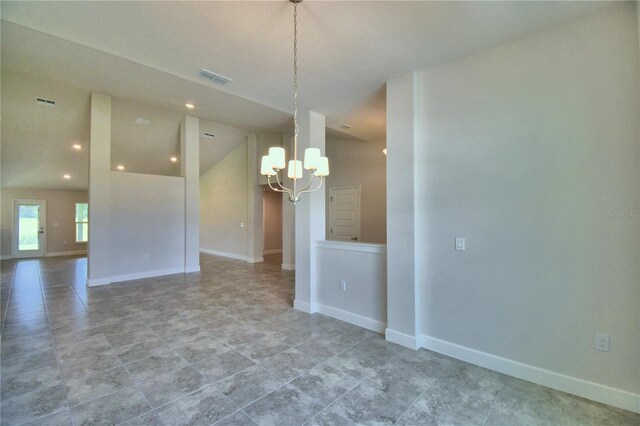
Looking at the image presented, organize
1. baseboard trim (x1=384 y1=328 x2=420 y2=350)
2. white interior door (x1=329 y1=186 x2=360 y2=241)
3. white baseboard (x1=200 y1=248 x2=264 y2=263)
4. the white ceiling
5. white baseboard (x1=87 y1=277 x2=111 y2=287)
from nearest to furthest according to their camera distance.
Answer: baseboard trim (x1=384 y1=328 x2=420 y2=350) < the white ceiling < white baseboard (x1=87 y1=277 x2=111 y2=287) < white interior door (x1=329 y1=186 x2=360 y2=241) < white baseboard (x1=200 y1=248 x2=264 y2=263)

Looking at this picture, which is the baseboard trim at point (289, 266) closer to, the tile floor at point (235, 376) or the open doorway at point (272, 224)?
the open doorway at point (272, 224)

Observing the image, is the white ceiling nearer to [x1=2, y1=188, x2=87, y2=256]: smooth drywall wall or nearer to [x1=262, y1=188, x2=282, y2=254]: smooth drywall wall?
[x1=2, y1=188, x2=87, y2=256]: smooth drywall wall

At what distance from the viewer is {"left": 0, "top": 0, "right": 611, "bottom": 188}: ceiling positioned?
2283 mm

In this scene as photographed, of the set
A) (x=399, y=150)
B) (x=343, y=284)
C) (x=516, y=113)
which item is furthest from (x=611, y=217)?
(x=343, y=284)

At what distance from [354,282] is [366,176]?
11.6ft

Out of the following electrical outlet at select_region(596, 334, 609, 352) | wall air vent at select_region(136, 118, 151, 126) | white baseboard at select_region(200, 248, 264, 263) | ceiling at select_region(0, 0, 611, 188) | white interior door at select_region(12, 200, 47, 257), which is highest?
wall air vent at select_region(136, 118, 151, 126)

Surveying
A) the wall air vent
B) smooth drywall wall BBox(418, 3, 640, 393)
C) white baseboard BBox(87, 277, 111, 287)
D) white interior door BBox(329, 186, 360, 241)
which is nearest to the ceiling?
smooth drywall wall BBox(418, 3, 640, 393)

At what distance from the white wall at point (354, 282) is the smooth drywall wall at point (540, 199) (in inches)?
23.8

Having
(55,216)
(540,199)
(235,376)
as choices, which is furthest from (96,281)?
(540,199)

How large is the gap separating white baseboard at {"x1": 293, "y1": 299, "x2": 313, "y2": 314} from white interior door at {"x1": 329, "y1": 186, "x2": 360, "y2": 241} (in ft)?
9.78

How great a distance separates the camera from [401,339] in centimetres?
318

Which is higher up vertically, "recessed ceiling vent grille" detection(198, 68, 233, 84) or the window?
"recessed ceiling vent grille" detection(198, 68, 233, 84)

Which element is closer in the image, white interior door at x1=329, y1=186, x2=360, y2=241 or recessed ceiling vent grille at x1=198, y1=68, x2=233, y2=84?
recessed ceiling vent grille at x1=198, y1=68, x2=233, y2=84

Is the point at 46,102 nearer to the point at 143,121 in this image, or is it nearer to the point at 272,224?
the point at 143,121
